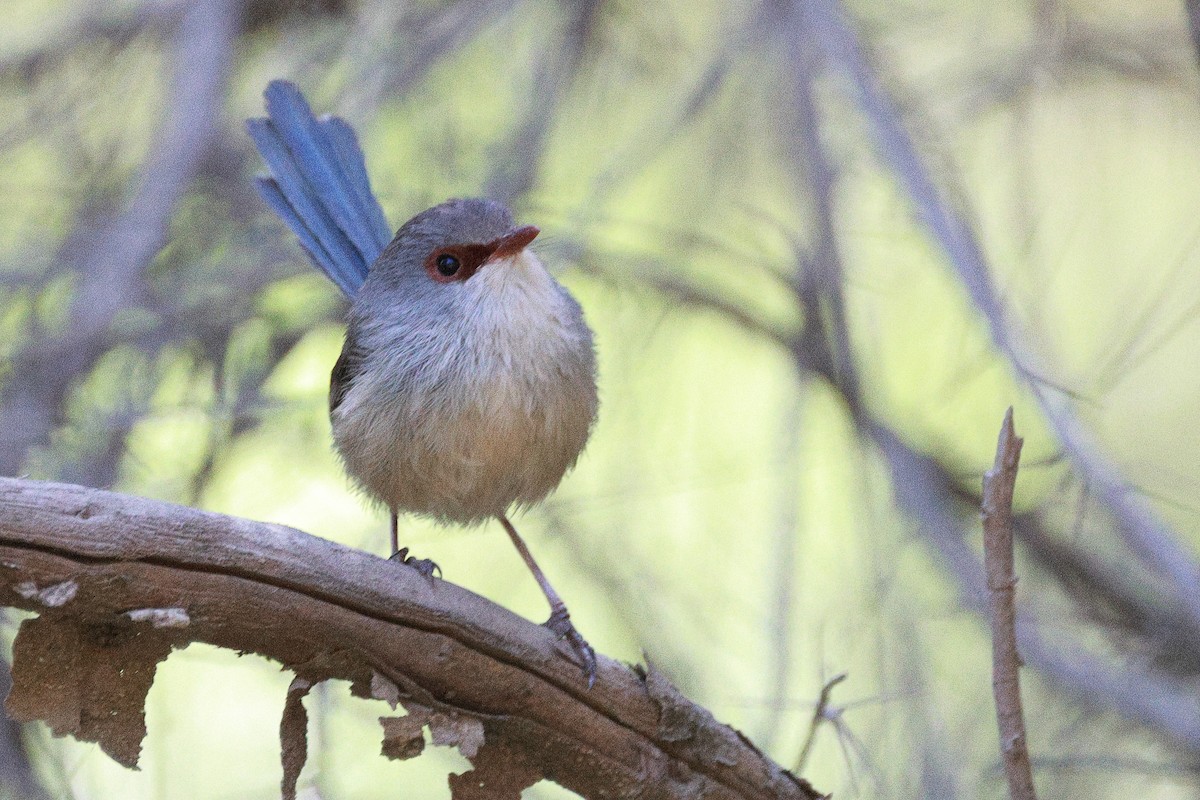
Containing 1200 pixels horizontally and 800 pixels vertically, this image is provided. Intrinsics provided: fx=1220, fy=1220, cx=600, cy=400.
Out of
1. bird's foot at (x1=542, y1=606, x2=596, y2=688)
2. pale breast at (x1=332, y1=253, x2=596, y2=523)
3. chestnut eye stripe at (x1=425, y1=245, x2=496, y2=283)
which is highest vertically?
chestnut eye stripe at (x1=425, y1=245, x2=496, y2=283)

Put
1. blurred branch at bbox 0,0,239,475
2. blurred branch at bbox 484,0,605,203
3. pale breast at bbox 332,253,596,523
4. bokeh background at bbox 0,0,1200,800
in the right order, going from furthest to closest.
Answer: blurred branch at bbox 484,0,605,203 < blurred branch at bbox 0,0,239,475 < bokeh background at bbox 0,0,1200,800 < pale breast at bbox 332,253,596,523

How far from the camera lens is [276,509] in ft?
14.8

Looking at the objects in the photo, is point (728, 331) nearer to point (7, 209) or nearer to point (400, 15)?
point (400, 15)

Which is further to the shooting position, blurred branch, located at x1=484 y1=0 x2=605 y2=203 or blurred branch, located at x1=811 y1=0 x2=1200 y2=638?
blurred branch, located at x1=484 y1=0 x2=605 y2=203

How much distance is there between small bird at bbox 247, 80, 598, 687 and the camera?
A: 124 inches

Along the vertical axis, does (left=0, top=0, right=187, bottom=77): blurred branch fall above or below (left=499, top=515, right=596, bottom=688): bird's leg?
above

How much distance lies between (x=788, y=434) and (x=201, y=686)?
2276 mm

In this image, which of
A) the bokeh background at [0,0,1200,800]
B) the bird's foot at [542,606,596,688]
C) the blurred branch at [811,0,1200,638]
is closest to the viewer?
the bird's foot at [542,606,596,688]

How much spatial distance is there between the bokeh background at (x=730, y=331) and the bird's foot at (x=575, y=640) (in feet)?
3.75

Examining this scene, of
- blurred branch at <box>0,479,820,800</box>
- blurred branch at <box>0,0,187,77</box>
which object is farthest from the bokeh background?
blurred branch at <box>0,479,820,800</box>

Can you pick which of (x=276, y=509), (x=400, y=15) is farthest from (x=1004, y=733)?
(x=400, y=15)

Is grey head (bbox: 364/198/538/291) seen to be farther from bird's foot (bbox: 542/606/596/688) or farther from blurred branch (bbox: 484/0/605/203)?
blurred branch (bbox: 484/0/605/203)

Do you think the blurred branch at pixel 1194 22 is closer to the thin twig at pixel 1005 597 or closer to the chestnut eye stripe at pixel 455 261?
the thin twig at pixel 1005 597

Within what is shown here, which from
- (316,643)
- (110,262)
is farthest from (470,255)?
(110,262)
